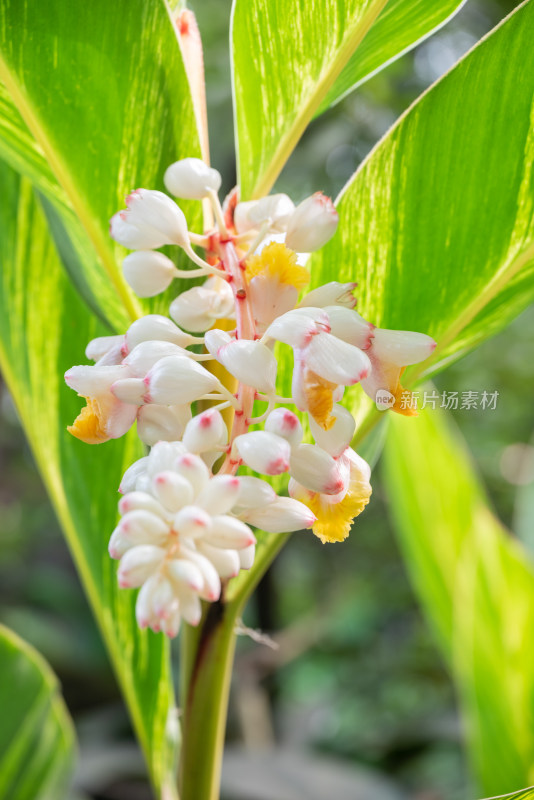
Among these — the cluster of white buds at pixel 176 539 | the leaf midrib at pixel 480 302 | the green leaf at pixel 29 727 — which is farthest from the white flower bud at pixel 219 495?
the green leaf at pixel 29 727

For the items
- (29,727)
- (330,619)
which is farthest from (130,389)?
(330,619)

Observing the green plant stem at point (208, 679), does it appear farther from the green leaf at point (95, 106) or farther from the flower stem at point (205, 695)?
the green leaf at point (95, 106)

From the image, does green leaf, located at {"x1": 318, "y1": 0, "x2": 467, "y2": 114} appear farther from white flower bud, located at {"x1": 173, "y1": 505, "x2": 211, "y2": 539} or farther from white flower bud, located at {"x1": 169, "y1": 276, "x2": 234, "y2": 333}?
white flower bud, located at {"x1": 173, "y1": 505, "x2": 211, "y2": 539}

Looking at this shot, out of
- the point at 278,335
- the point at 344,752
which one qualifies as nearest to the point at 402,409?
the point at 278,335

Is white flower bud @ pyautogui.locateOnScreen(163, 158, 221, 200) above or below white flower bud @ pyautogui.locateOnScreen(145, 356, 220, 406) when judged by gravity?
above

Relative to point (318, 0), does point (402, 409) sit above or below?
below

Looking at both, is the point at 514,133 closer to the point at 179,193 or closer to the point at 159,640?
the point at 179,193

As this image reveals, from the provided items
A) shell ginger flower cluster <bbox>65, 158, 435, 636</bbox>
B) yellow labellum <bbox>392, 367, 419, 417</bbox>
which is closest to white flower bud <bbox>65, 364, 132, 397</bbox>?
shell ginger flower cluster <bbox>65, 158, 435, 636</bbox>
